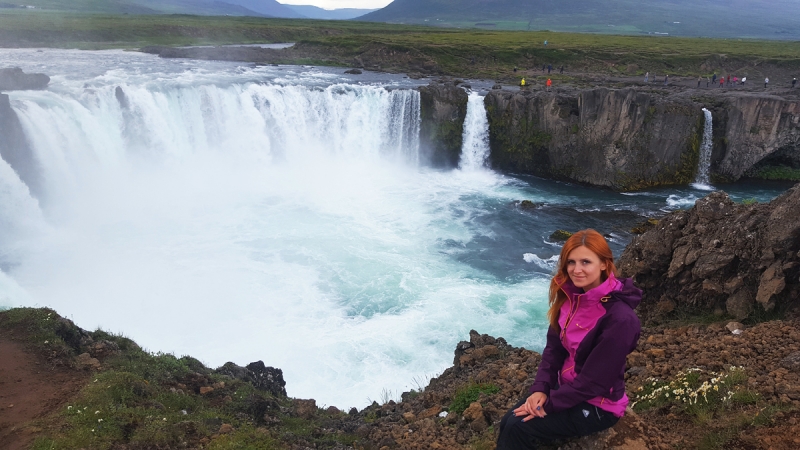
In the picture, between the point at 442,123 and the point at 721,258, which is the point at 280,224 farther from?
the point at 721,258

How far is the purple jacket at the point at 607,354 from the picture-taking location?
157 inches

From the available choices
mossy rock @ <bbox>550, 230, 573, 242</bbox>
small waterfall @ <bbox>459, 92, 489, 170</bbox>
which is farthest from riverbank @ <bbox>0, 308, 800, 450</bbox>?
small waterfall @ <bbox>459, 92, 489, 170</bbox>

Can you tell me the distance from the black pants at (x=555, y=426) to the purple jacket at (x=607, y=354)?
13 centimetres

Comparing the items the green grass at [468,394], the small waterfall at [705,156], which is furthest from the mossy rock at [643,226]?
the green grass at [468,394]

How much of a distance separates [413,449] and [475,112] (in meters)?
31.2

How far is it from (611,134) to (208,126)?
84.0 feet

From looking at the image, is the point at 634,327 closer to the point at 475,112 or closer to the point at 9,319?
the point at 9,319

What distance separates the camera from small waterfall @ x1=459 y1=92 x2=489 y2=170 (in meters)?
36.2

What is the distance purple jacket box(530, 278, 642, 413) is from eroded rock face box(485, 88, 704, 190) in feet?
103

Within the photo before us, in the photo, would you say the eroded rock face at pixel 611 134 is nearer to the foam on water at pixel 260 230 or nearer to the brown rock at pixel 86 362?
the foam on water at pixel 260 230

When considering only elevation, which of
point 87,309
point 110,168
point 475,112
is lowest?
point 87,309

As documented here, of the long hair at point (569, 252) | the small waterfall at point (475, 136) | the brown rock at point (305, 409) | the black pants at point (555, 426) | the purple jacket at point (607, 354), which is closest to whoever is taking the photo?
the purple jacket at point (607, 354)

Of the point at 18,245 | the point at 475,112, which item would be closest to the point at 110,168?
the point at 18,245

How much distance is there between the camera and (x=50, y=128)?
25.9 metres
